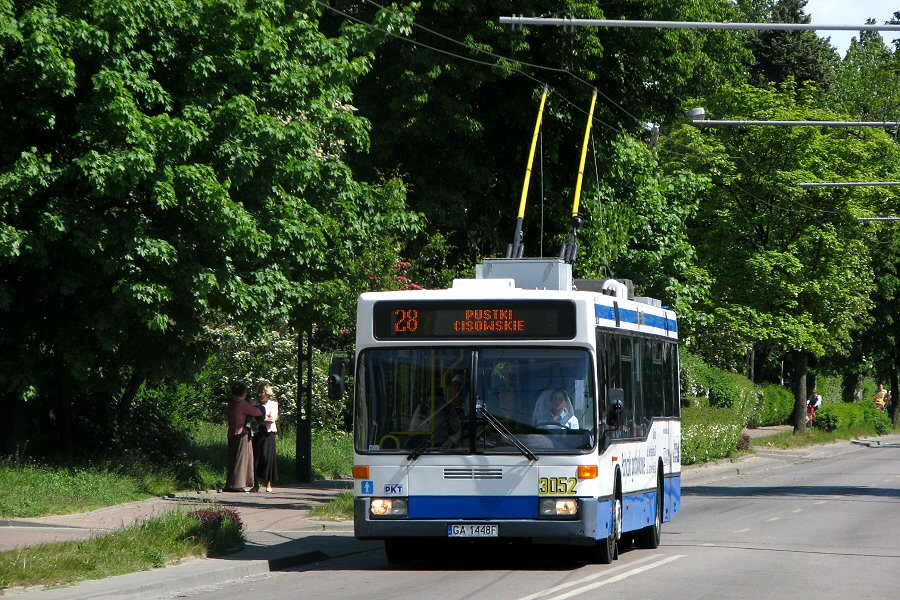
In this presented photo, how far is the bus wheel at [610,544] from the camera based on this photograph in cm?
1469

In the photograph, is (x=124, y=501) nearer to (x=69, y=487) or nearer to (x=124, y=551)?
(x=69, y=487)

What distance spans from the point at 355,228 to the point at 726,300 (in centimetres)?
2758

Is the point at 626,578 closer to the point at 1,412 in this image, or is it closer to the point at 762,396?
the point at 1,412

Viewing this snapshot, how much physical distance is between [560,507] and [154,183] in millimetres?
8283

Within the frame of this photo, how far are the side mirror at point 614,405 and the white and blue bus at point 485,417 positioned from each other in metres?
0.02

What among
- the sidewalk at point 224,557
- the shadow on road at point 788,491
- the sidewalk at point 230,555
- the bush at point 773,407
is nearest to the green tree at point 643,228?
the shadow on road at point 788,491

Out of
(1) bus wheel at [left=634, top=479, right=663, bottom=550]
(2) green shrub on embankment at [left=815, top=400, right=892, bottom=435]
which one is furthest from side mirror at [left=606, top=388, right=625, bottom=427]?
(2) green shrub on embankment at [left=815, top=400, right=892, bottom=435]

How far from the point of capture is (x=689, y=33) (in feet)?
94.5

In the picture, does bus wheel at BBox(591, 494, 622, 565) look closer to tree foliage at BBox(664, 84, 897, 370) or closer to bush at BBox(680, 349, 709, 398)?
bush at BBox(680, 349, 709, 398)

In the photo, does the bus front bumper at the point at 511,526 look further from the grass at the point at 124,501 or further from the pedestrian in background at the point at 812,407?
the pedestrian in background at the point at 812,407

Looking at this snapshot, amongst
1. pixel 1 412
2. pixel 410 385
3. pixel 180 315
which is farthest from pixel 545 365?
pixel 1 412

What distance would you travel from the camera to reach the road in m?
12.4

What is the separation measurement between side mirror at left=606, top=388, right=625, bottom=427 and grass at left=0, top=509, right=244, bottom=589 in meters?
4.34

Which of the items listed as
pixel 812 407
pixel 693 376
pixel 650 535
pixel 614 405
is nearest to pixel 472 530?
pixel 614 405
